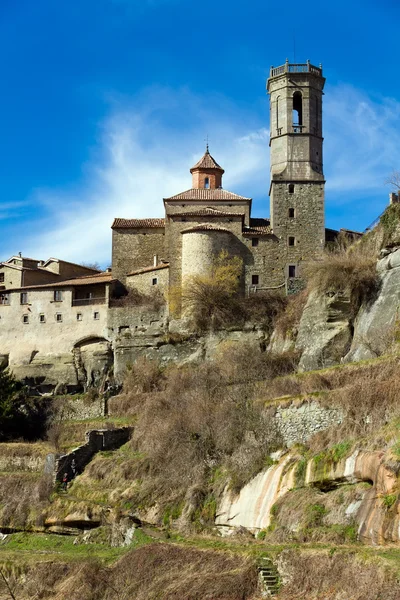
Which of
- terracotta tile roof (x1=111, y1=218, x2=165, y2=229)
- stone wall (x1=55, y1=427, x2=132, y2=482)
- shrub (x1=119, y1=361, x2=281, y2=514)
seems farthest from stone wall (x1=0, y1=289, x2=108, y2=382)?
shrub (x1=119, y1=361, x2=281, y2=514)

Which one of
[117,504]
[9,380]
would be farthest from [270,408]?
[9,380]

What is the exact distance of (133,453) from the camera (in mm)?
35031

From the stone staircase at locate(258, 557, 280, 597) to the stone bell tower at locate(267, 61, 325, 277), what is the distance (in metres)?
32.2

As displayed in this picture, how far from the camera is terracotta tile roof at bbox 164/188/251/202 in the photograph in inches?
2190

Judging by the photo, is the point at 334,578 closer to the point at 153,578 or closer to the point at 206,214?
the point at 153,578

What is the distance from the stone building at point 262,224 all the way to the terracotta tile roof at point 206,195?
0.23 feet

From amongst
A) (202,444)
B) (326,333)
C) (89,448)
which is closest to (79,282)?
(89,448)

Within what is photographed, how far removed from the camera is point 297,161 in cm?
5406

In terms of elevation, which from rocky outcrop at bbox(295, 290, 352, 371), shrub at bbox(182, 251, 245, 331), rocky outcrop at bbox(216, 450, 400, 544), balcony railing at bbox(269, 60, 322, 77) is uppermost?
balcony railing at bbox(269, 60, 322, 77)

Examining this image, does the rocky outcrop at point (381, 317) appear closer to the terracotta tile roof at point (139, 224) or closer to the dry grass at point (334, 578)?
the dry grass at point (334, 578)

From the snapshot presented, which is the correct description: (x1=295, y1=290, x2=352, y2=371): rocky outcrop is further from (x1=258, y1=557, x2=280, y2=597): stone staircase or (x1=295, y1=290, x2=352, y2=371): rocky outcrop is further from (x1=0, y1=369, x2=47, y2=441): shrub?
(x1=258, y1=557, x2=280, y2=597): stone staircase

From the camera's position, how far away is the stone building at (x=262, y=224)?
51.2m

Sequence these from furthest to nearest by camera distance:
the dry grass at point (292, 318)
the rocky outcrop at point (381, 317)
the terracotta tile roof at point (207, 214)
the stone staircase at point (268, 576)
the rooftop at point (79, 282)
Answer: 1. the rooftop at point (79, 282)
2. the terracotta tile roof at point (207, 214)
3. the dry grass at point (292, 318)
4. the rocky outcrop at point (381, 317)
5. the stone staircase at point (268, 576)

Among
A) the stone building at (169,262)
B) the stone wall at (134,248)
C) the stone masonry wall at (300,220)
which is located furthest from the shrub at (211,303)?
the stone wall at (134,248)
